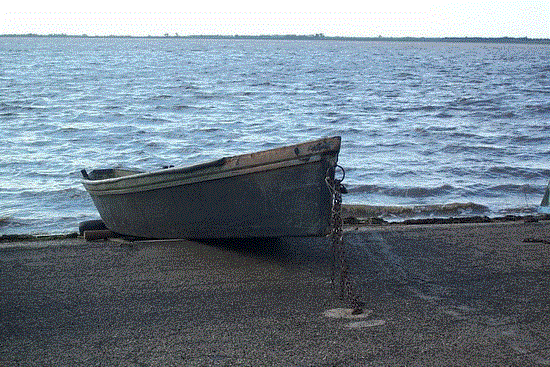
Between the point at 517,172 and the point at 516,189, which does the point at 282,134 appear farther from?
the point at 516,189

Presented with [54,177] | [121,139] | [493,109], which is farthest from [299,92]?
[54,177]

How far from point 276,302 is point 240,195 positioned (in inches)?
62.8

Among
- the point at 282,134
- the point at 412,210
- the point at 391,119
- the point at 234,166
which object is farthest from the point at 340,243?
the point at 391,119

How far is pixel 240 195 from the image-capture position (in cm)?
755

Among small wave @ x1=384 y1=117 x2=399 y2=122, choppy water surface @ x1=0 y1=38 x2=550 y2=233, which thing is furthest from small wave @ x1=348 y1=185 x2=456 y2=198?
small wave @ x1=384 y1=117 x2=399 y2=122

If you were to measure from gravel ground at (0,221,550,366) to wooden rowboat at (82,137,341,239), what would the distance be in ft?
0.99

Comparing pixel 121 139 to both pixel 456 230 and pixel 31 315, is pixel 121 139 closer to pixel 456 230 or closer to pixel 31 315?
pixel 456 230

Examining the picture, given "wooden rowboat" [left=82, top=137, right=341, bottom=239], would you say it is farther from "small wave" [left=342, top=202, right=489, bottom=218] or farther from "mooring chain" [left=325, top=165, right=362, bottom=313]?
"small wave" [left=342, top=202, right=489, bottom=218]

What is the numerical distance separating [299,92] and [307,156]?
33851 millimetres

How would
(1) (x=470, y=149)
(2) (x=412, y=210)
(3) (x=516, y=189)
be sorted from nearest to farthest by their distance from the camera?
(2) (x=412, y=210) < (3) (x=516, y=189) < (1) (x=470, y=149)

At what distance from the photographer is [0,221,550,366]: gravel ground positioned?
17.2 feet

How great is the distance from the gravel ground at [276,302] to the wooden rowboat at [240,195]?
301 millimetres

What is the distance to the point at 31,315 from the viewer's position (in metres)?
6.07

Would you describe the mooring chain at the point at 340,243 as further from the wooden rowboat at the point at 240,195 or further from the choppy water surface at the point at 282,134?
the choppy water surface at the point at 282,134
